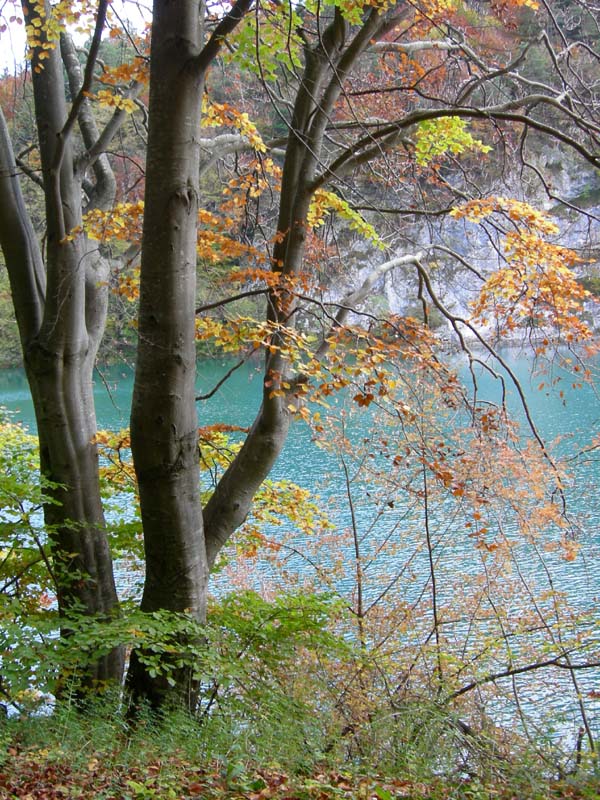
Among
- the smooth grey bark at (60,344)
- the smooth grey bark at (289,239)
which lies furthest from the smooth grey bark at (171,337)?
the smooth grey bark at (60,344)

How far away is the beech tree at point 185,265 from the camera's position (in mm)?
3213

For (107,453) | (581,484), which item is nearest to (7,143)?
(107,453)

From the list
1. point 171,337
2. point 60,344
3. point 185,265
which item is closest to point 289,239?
point 185,265

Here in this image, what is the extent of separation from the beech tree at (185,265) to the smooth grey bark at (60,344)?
0.04ft

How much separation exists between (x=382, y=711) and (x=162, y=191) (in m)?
2.74

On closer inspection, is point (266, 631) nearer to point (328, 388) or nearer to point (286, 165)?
point (328, 388)

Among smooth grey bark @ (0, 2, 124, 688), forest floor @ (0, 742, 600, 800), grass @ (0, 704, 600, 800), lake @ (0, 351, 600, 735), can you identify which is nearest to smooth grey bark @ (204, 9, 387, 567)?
smooth grey bark @ (0, 2, 124, 688)

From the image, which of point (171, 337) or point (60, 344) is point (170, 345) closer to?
point (171, 337)

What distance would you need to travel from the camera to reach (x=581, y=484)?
10188 mm

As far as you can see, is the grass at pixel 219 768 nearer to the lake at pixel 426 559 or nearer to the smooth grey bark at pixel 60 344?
the smooth grey bark at pixel 60 344

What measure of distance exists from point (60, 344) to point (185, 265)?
1141 mm

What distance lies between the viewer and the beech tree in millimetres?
3213

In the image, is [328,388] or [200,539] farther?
[200,539]

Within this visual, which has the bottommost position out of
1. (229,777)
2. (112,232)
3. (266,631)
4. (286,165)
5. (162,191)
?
(229,777)
